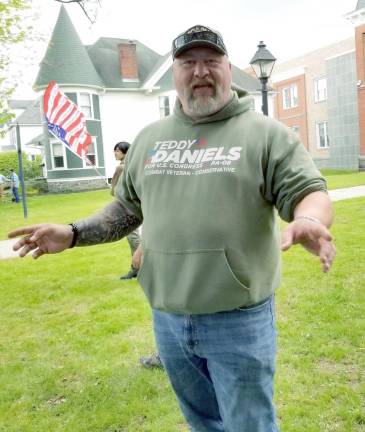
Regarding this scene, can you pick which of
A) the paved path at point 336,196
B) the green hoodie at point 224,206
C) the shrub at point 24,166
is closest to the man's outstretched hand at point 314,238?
the green hoodie at point 224,206

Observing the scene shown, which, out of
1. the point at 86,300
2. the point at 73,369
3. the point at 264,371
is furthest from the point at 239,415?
the point at 86,300

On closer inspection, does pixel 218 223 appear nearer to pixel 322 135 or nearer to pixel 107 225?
pixel 107 225

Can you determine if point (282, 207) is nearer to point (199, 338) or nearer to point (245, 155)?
point (245, 155)

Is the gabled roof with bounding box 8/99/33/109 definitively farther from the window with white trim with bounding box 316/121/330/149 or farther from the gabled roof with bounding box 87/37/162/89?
the window with white trim with bounding box 316/121/330/149

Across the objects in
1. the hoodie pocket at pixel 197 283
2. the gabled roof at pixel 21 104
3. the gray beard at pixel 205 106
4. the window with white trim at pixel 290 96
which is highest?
the gabled roof at pixel 21 104

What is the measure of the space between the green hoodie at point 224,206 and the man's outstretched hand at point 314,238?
0.97 ft

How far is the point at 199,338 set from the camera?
211 centimetres

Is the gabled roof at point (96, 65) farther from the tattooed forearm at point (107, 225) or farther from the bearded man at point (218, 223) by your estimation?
the bearded man at point (218, 223)

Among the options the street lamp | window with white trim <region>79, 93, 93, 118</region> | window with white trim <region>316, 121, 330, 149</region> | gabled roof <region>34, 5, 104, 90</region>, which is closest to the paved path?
the street lamp

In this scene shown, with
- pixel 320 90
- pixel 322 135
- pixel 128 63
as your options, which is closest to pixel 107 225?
pixel 128 63

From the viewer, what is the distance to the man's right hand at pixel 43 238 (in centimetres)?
237

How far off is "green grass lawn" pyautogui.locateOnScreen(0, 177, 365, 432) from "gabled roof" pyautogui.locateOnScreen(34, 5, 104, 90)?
2355 cm

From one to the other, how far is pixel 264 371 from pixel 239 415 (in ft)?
0.75

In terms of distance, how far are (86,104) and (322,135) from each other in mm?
17340
